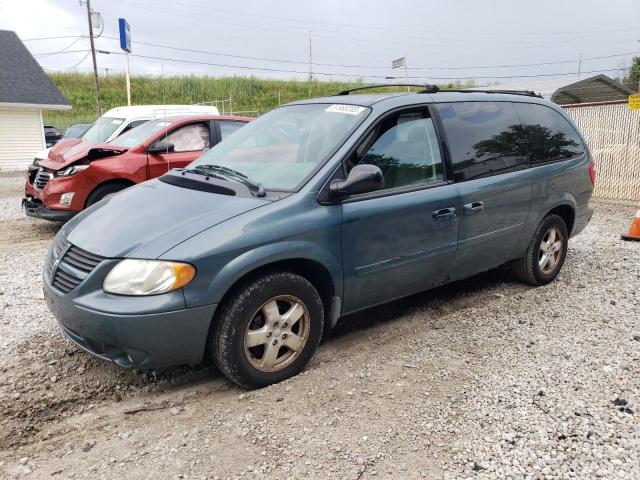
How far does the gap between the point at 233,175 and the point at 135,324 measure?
4.43 feet

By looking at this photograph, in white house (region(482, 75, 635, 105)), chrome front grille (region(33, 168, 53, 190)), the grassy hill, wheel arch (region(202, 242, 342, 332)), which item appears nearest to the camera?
wheel arch (region(202, 242, 342, 332))

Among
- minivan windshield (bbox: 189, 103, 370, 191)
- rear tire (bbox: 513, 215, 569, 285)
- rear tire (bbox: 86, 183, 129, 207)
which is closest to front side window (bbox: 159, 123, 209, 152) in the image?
rear tire (bbox: 86, 183, 129, 207)

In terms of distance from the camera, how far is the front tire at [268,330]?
3.09m

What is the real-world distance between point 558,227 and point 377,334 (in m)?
2.36

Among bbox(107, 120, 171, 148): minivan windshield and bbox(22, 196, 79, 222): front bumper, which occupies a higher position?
bbox(107, 120, 171, 148): minivan windshield

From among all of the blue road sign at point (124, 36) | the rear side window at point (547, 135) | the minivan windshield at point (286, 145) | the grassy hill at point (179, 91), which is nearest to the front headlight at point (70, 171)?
the minivan windshield at point (286, 145)

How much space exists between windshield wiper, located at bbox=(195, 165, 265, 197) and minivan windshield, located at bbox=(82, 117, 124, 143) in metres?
7.20

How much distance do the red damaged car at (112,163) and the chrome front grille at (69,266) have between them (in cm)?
361

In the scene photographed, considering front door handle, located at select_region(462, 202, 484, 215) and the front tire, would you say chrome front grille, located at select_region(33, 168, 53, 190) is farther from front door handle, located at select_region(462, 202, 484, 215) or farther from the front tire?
front door handle, located at select_region(462, 202, 484, 215)

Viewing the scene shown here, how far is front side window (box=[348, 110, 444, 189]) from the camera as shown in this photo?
3.77 m

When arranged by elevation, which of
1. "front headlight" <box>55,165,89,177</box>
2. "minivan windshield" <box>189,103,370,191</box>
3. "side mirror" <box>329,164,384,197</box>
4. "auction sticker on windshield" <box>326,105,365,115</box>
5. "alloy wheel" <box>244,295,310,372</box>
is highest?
"auction sticker on windshield" <box>326,105,365,115</box>

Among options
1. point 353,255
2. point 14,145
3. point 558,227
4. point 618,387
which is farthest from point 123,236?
point 14,145

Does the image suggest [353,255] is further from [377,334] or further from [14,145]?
[14,145]

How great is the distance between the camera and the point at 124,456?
2719 mm
